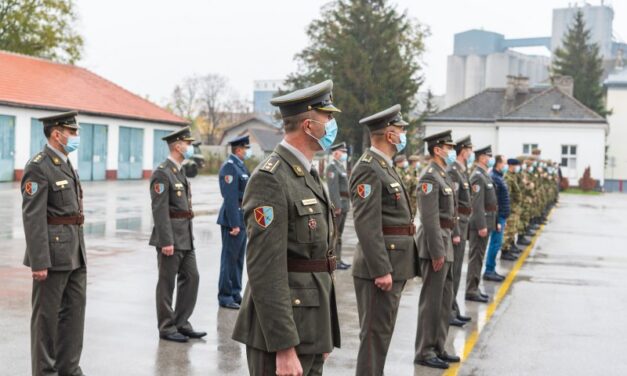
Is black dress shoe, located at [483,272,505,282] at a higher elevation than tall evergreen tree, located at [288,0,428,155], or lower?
lower

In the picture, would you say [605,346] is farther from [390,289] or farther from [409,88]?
[409,88]

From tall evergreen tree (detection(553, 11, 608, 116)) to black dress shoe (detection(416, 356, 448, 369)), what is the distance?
65007 mm

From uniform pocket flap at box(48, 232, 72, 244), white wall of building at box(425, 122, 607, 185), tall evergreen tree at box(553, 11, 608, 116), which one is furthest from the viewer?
tall evergreen tree at box(553, 11, 608, 116)

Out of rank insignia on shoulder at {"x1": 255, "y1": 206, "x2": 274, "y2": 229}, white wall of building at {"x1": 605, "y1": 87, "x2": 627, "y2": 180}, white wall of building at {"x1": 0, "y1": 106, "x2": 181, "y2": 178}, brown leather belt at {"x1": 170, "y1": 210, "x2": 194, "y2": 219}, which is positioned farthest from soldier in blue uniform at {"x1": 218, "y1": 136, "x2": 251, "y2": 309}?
white wall of building at {"x1": 605, "y1": 87, "x2": 627, "y2": 180}

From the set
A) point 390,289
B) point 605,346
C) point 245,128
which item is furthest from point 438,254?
point 245,128

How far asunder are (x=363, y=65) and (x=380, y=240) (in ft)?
146

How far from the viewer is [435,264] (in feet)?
24.9

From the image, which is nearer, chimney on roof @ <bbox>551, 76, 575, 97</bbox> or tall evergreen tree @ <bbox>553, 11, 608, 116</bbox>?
chimney on roof @ <bbox>551, 76, 575, 97</bbox>

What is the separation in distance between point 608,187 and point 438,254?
207 ft

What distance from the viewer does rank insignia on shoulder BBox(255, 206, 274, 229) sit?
4.09 m

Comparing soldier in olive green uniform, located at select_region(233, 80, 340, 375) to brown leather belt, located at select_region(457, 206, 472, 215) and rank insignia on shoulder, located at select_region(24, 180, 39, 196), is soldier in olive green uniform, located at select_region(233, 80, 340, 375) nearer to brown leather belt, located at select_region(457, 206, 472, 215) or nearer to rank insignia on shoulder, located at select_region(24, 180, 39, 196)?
rank insignia on shoulder, located at select_region(24, 180, 39, 196)

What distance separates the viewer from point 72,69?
45.0 m

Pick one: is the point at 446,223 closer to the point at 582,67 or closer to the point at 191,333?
the point at 191,333

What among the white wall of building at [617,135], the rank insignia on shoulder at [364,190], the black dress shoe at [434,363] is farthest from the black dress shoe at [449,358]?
the white wall of building at [617,135]
